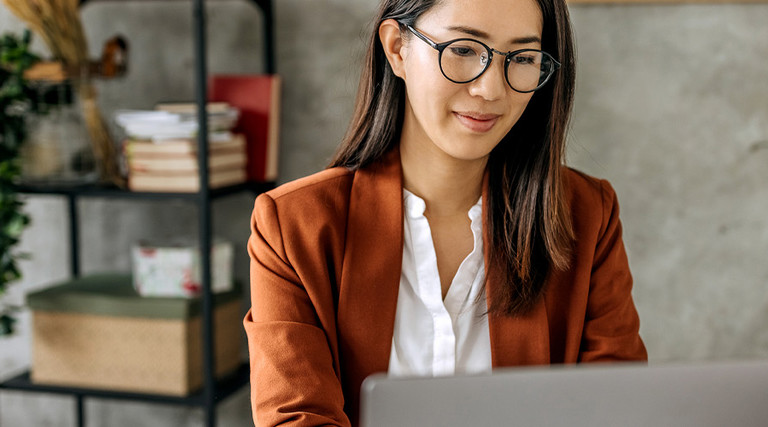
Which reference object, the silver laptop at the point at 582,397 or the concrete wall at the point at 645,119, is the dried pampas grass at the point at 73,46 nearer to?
the concrete wall at the point at 645,119

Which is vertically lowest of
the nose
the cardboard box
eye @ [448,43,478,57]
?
the cardboard box

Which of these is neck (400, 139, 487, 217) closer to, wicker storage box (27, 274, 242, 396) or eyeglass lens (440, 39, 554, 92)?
eyeglass lens (440, 39, 554, 92)

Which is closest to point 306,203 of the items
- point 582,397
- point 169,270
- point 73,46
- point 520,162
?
point 520,162

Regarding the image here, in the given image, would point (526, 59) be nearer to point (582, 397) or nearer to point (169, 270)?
point (582, 397)

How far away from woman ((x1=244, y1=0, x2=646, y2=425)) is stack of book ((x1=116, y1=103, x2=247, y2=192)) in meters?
0.71

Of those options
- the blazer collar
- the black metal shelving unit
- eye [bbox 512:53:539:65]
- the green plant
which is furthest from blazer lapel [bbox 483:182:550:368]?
A: the green plant

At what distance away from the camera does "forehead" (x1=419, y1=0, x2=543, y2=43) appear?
116 centimetres

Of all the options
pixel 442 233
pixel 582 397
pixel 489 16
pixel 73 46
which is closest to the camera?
pixel 582 397

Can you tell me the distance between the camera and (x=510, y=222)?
53.4 inches

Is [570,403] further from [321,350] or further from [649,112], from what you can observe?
[649,112]

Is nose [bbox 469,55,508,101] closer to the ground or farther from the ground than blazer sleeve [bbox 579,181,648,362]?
farther from the ground

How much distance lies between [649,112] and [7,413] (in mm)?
2266

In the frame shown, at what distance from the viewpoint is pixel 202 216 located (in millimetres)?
1929

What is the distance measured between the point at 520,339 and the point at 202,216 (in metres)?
0.96
